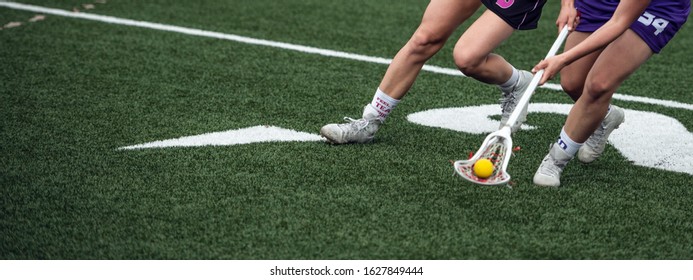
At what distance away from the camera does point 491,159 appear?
13.3 feet

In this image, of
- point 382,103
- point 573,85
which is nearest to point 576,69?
point 573,85

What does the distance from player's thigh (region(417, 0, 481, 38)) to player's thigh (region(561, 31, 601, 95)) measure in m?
0.47

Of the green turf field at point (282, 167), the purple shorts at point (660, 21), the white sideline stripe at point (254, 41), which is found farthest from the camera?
the white sideline stripe at point (254, 41)

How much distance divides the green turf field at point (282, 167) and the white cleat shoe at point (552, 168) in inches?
2.4

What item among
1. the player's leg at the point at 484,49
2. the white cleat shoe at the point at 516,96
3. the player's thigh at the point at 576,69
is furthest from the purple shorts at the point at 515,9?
the white cleat shoe at the point at 516,96

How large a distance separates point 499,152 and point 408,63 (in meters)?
0.82

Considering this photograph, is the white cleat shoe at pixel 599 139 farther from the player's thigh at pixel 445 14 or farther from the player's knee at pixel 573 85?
the player's thigh at pixel 445 14

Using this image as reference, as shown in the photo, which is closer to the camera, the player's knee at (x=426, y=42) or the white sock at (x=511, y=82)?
the player's knee at (x=426, y=42)

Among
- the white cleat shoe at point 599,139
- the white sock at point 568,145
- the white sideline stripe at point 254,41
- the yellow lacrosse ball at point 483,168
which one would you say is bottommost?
the white sideline stripe at point 254,41

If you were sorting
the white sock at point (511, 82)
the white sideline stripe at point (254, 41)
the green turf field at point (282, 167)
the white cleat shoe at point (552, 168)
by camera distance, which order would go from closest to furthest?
the green turf field at point (282, 167)
the white cleat shoe at point (552, 168)
the white sock at point (511, 82)
the white sideline stripe at point (254, 41)

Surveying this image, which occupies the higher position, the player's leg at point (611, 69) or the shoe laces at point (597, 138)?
the player's leg at point (611, 69)

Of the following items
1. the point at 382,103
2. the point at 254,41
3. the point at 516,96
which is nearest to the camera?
the point at 382,103

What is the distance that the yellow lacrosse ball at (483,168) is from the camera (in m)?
3.82

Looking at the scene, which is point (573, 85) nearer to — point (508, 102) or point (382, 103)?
point (508, 102)
